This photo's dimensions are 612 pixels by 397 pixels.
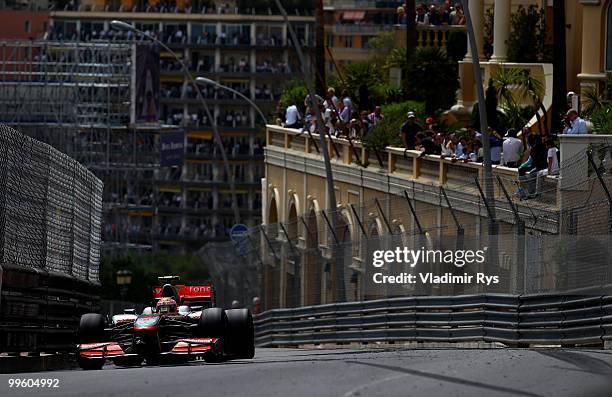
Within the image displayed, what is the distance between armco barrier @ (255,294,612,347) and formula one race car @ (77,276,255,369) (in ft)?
14.8

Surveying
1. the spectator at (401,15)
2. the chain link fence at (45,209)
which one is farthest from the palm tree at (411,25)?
the chain link fence at (45,209)

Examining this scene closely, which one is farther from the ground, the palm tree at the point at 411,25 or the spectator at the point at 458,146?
the palm tree at the point at 411,25

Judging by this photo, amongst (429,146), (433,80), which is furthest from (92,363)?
(433,80)

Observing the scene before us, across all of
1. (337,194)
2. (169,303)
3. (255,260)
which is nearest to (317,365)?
(169,303)

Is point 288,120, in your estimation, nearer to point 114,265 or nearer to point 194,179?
point 114,265

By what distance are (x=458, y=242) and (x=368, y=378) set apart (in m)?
13.3

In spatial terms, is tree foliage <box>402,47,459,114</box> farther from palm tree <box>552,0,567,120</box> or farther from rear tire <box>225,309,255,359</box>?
rear tire <box>225,309,255,359</box>

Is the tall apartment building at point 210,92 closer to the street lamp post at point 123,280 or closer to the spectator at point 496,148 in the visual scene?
the street lamp post at point 123,280

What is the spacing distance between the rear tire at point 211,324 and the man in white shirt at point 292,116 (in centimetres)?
3897

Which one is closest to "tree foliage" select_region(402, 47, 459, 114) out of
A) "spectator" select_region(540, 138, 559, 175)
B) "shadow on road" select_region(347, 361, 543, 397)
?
"spectator" select_region(540, 138, 559, 175)

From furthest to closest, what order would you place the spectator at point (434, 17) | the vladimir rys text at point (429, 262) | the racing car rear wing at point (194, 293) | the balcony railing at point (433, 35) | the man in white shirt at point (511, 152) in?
the balcony railing at point (433, 35)
the spectator at point (434, 17)
the man in white shirt at point (511, 152)
the vladimir rys text at point (429, 262)
the racing car rear wing at point (194, 293)

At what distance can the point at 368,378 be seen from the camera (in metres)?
20.7

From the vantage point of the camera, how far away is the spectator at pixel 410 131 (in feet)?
163

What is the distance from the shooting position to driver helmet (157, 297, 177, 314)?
27.7 meters
